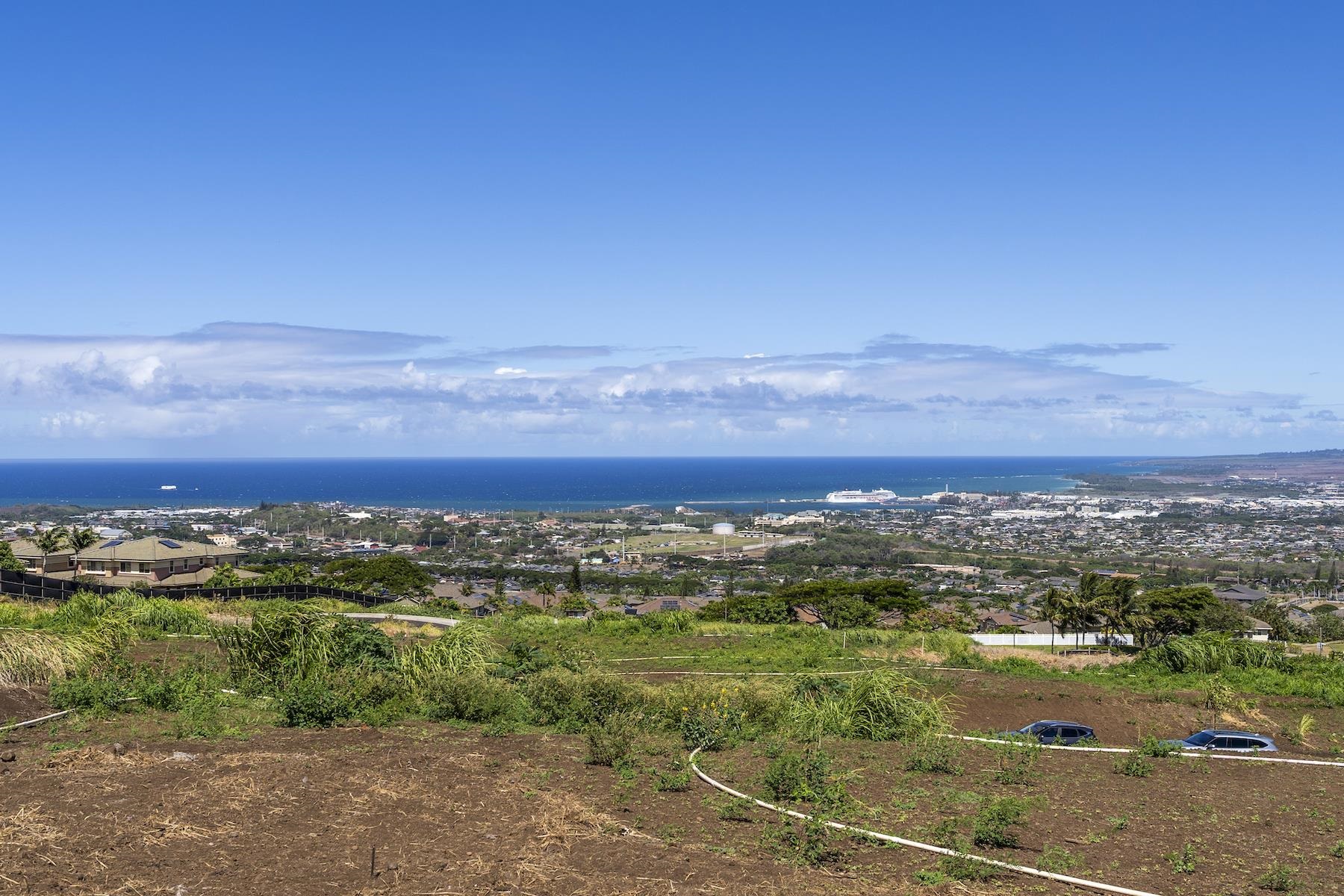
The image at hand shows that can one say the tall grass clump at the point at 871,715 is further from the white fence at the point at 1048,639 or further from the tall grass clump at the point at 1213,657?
the white fence at the point at 1048,639

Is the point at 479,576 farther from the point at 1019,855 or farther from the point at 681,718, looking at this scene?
the point at 1019,855

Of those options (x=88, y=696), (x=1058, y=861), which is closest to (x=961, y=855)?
(x=1058, y=861)

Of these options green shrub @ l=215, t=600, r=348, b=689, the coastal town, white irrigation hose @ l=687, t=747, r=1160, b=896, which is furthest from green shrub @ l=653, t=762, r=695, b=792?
the coastal town

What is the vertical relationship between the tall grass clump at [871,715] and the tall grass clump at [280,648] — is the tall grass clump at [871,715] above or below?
below

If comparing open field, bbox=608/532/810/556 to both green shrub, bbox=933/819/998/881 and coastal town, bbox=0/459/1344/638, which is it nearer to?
coastal town, bbox=0/459/1344/638

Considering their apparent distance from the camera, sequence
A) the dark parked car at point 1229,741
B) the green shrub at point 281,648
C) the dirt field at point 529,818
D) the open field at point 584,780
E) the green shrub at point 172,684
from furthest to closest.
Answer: the green shrub at point 281,648 < the dark parked car at point 1229,741 < the green shrub at point 172,684 < the open field at point 584,780 < the dirt field at point 529,818

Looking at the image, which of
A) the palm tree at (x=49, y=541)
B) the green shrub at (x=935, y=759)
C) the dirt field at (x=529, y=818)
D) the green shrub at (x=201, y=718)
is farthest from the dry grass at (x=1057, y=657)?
the palm tree at (x=49, y=541)

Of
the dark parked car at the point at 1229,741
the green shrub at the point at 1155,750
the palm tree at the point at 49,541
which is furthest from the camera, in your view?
the palm tree at the point at 49,541
